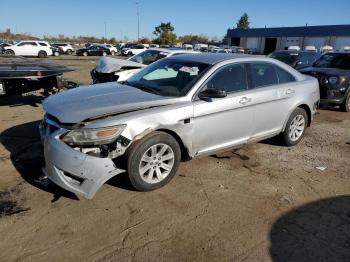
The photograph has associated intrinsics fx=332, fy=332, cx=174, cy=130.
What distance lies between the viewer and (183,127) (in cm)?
418

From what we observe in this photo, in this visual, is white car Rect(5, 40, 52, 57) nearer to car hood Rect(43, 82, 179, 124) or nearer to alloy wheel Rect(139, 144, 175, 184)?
car hood Rect(43, 82, 179, 124)

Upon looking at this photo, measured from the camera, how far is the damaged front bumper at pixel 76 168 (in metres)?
3.57

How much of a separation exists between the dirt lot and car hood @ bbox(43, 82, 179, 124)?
96cm

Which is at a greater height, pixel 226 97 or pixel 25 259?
pixel 226 97

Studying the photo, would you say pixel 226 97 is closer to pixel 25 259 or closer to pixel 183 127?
pixel 183 127

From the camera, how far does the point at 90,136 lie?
3.61 m

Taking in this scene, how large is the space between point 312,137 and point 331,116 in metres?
2.53

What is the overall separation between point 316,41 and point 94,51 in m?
37.5

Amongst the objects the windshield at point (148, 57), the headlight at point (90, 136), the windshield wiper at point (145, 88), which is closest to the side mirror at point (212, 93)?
the windshield wiper at point (145, 88)

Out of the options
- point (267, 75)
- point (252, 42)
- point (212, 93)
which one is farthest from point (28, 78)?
point (252, 42)

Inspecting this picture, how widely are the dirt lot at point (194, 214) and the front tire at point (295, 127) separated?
1.74 feet

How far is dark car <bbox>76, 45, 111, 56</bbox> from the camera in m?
38.9

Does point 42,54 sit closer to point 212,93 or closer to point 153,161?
point 212,93

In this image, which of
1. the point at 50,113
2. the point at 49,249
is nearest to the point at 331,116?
the point at 50,113
